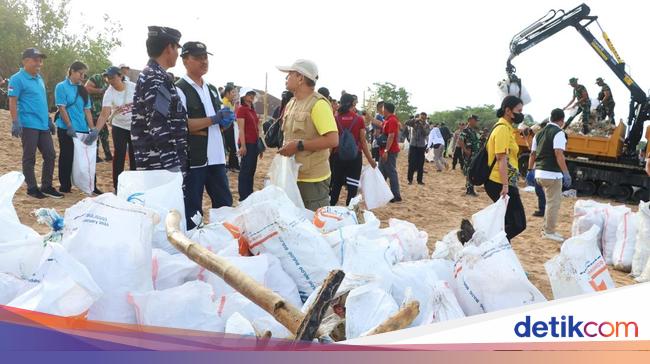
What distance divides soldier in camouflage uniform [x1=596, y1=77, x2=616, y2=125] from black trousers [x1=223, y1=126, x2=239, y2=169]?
306 inches

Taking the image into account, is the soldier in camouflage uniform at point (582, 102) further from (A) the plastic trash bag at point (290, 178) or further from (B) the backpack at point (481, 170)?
(A) the plastic trash bag at point (290, 178)

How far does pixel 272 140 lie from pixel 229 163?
4996 millimetres

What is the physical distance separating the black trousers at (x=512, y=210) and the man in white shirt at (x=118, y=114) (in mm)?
3339

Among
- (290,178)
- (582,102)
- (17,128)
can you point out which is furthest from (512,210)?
(582,102)

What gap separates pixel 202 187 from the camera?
3.36 m

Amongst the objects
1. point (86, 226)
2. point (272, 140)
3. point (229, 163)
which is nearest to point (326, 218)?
point (272, 140)

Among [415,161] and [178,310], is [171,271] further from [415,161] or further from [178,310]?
[415,161]

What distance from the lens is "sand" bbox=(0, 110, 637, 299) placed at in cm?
473

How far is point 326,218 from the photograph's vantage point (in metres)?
3.05

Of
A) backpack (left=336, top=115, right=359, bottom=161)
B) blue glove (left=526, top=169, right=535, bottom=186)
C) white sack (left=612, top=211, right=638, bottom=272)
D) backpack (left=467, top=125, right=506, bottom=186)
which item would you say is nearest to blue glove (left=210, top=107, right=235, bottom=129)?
backpack (left=467, top=125, right=506, bottom=186)

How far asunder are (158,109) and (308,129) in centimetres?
86

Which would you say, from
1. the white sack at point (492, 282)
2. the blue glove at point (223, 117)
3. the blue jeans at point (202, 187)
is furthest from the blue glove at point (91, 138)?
the white sack at point (492, 282)

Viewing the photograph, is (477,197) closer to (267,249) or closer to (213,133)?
(213,133)

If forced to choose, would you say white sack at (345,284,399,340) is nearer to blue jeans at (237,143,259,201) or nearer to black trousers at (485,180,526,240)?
black trousers at (485,180,526,240)
